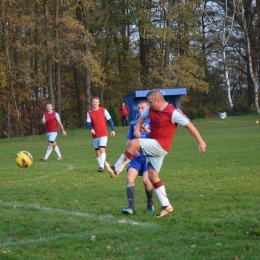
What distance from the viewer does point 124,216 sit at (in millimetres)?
8609

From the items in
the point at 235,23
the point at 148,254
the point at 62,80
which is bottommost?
the point at 148,254

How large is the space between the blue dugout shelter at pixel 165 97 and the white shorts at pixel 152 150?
31.6 m

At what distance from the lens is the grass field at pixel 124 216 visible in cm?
661

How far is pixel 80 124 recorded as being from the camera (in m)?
46.5

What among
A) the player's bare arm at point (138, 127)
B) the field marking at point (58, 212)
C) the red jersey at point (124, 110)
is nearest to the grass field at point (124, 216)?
the field marking at point (58, 212)

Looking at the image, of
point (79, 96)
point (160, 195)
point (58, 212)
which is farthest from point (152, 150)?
point (79, 96)

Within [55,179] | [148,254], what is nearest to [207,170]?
[55,179]

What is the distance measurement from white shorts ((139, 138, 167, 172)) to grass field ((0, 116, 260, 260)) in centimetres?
80

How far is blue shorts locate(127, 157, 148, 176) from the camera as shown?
9297mm

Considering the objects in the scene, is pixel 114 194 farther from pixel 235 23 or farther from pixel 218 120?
pixel 235 23

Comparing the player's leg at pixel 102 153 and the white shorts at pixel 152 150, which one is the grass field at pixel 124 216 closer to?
the player's leg at pixel 102 153

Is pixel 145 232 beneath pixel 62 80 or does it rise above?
beneath

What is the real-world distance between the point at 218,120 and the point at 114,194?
31.1 metres

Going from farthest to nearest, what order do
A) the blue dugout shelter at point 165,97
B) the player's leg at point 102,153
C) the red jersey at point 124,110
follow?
the red jersey at point 124,110, the blue dugout shelter at point 165,97, the player's leg at point 102,153
